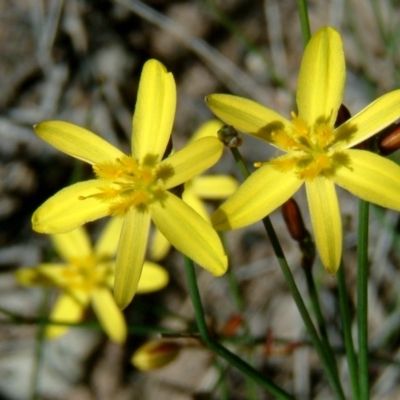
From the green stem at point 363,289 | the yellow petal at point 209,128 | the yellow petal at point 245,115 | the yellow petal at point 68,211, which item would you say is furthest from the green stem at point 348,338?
the yellow petal at point 209,128

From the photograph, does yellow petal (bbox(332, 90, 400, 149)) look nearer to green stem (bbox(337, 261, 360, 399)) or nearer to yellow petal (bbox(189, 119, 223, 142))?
green stem (bbox(337, 261, 360, 399))

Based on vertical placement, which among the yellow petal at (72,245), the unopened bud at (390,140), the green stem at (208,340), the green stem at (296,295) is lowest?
the green stem at (208,340)

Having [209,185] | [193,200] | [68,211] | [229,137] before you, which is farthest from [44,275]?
[229,137]

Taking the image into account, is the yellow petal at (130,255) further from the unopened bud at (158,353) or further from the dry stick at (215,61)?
the dry stick at (215,61)

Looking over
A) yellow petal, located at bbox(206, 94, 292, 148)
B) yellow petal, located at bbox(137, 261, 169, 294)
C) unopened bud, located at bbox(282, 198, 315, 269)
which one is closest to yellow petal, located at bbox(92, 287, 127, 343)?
yellow petal, located at bbox(137, 261, 169, 294)

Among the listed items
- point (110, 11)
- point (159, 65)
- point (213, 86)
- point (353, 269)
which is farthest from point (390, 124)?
point (110, 11)

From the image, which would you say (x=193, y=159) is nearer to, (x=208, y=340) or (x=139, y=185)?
(x=139, y=185)
